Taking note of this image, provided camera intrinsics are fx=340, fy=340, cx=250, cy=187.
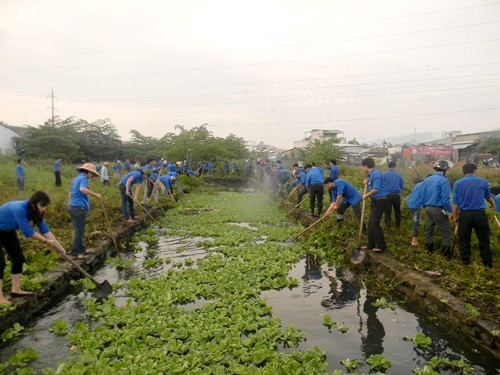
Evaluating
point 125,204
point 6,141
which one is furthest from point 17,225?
point 6,141

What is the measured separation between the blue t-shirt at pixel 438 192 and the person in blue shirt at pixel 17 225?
6.76 m

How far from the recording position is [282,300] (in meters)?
5.89

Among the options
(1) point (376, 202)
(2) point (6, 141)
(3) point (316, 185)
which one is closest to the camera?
(1) point (376, 202)

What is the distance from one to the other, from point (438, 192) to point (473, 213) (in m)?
0.87

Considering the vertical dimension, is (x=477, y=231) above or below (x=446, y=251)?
above

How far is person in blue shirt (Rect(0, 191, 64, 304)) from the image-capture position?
4805 mm

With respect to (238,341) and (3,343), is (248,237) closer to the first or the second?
(238,341)

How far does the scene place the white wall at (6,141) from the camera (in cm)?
3203

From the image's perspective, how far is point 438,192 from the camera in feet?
21.7

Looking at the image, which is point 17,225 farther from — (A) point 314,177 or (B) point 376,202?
(A) point 314,177

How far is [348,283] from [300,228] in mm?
4407

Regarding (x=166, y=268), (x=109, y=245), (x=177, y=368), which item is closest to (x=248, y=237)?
(x=166, y=268)

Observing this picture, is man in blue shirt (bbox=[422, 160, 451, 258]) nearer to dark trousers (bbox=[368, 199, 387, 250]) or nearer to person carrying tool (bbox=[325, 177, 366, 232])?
dark trousers (bbox=[368, 199, 387, 250])

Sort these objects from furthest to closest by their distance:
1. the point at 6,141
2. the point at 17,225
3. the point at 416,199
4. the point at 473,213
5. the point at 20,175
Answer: the point at 6,141, the point at 20,175, the point at 416,199, the point at 473,213, the point at 17,225
